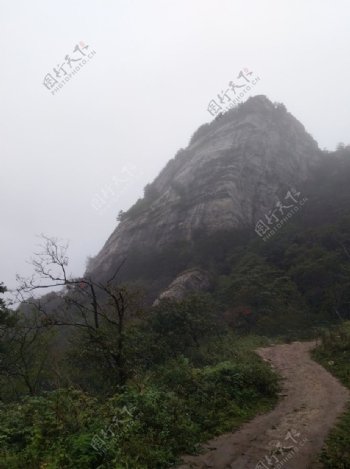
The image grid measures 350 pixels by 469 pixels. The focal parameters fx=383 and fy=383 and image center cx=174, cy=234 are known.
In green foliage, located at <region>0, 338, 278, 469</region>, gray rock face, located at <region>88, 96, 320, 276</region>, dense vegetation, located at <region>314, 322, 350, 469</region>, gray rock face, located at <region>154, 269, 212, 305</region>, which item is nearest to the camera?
dense vegetation, located at <region>314, 322, 350, 469</region>

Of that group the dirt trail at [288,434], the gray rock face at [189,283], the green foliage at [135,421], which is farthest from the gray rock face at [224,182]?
the green foliage at [135,421]

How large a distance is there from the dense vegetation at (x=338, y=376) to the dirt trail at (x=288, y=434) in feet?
0.68

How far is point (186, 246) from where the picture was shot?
163 ft

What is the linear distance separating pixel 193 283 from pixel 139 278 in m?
9.98

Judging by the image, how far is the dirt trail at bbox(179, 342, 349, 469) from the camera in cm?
753

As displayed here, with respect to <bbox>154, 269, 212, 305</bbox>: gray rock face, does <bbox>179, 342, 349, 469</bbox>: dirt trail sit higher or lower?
lower

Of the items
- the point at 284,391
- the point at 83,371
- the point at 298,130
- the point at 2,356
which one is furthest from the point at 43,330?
the point at 298,130

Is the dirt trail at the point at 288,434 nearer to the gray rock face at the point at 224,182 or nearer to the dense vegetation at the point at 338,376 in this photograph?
the dense vegetation at the point at 338,376

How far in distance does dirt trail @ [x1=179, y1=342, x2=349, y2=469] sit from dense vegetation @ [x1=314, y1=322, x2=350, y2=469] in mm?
206

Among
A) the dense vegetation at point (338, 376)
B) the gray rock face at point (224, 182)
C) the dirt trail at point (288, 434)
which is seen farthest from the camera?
the gray rock face at point (224, 182)

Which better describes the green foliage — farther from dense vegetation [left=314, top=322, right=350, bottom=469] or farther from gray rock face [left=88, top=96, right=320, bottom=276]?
gray rock face [left=88, top=96, right=320, bottom=276]

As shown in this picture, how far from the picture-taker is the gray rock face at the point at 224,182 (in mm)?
52250

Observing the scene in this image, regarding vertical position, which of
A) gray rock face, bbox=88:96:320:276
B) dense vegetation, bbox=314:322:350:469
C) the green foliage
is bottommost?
dense vegetation, bbox=314:322:350:469

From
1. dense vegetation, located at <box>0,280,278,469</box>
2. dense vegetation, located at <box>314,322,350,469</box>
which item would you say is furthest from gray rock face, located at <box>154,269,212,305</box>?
dense vegetation, located at <box>0,280,278,469</box>
